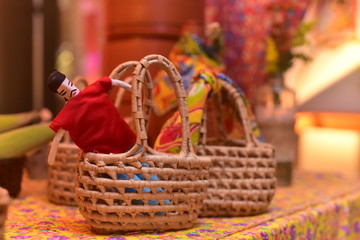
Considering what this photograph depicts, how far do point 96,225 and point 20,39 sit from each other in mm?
1831

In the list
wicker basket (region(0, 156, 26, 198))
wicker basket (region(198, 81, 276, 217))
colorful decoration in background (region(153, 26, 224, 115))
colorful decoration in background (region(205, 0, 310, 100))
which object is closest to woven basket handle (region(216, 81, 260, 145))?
wicker basket (region(198, 81, 276, 217))

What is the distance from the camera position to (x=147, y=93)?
795 mm

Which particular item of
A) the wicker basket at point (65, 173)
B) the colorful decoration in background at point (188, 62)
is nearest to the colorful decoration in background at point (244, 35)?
the colorful decoration in background at point (188, 62)

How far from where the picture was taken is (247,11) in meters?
1.57

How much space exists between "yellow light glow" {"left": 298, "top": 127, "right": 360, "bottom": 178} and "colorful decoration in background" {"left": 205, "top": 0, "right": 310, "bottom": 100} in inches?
33.1

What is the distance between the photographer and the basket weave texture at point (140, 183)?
0.68 metres

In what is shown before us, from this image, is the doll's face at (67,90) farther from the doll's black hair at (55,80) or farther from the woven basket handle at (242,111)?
the woven basket handle at (242,111)

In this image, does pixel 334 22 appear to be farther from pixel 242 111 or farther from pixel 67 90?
pixel 67 90

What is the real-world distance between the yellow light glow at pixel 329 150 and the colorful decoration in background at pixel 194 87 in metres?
1.20

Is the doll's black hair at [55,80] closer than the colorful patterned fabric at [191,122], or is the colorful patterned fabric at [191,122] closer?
the doll's black hair at [55,80]

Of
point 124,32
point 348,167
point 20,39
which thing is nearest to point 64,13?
point 20,39

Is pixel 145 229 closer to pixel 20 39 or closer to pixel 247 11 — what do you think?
pixel 247 11

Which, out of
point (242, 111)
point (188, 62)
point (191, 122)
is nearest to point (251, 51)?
point (188, 62)

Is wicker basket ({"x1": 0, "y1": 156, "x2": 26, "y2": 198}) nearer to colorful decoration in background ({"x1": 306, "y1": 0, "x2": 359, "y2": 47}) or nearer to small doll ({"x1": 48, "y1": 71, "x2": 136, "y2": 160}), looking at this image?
small doll ({"x1": 48, "y1": 71, "x2": 136, "y2": 160})
